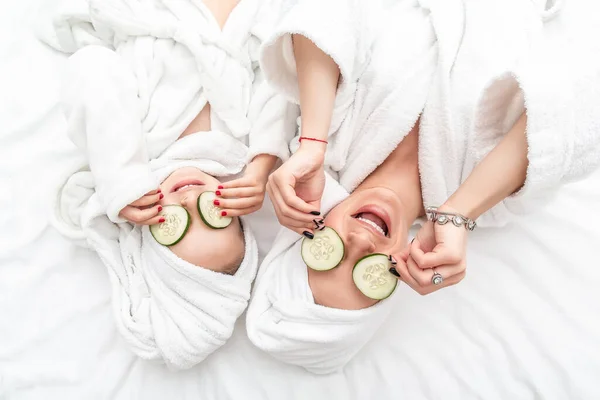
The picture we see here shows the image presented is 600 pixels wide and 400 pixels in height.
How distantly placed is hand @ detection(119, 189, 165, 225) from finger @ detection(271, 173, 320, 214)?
0.26 meters

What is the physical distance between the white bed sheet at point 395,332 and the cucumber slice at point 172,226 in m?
0.27

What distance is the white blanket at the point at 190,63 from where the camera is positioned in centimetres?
117

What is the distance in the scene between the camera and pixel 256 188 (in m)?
1.13

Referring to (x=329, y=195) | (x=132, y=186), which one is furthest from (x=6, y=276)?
(x=329, y=195)

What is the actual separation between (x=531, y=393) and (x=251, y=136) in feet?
2.80

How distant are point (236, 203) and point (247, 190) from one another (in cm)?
4

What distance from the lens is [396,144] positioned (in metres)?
1.14

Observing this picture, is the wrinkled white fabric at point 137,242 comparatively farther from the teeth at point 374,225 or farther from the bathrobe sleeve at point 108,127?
the teeth at point 374,225

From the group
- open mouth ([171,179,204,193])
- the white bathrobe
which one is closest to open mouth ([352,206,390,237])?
the white bathrobe

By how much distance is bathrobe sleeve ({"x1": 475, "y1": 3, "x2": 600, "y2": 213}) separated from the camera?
2.97 ft

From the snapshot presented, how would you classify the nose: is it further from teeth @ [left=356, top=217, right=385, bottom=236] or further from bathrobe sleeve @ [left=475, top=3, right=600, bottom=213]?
bathrobe sleeve @ [left=475, top=3, right=600, bottom=213]

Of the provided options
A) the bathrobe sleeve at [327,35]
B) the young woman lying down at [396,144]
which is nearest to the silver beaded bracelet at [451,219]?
the young woman lying down at [396,144]

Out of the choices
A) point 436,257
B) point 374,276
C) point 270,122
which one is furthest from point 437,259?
point 270,122

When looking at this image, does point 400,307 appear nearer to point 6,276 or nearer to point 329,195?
point 329,195
